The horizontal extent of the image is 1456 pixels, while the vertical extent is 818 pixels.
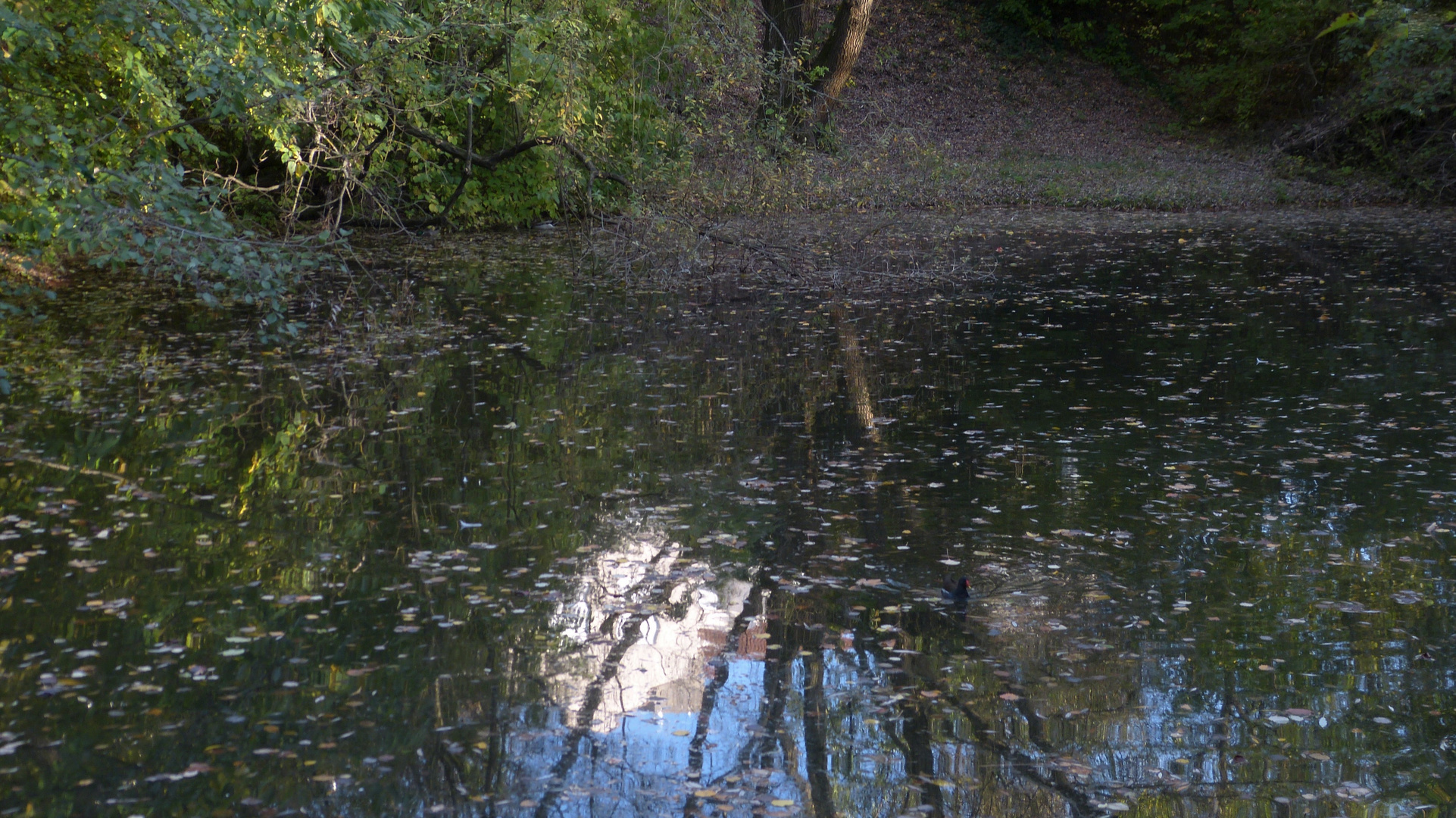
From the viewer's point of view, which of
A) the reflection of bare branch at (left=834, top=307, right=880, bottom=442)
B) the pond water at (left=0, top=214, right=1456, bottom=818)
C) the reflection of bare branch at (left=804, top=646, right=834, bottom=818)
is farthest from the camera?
the reflection of bare branch at (left=834, top=307, right=880, bottom=442)

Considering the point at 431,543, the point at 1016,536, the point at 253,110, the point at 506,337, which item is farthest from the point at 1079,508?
the point at 253,110

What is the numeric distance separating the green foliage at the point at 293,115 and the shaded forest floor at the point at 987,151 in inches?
76.1

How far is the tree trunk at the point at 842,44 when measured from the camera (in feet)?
78.0

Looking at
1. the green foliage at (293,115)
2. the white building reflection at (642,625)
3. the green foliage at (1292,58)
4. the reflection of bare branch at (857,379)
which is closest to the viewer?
the white building reflection at (642,625)

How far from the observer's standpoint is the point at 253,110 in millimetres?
10719

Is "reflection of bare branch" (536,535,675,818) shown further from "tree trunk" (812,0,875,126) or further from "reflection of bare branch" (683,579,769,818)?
"tree trunk" (812,0,875,126)

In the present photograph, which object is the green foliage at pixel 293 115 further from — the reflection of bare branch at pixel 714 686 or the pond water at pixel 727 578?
the reflection of bare branch at pixel 714 686

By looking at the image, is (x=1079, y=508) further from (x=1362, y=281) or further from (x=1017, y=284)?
(x=1362, y=281)

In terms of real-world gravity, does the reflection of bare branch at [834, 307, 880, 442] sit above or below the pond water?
above

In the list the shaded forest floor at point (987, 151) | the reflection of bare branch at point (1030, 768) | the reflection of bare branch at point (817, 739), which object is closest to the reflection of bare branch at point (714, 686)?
the reflection of bare branch at point (817, 739)

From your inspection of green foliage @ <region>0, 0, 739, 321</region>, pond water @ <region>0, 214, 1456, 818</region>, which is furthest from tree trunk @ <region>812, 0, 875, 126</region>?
pond water @ <region>0, 214, 1456, 818</region>

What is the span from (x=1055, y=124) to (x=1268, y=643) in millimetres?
27524

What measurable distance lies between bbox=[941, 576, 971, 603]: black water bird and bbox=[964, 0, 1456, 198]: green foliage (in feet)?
67.2

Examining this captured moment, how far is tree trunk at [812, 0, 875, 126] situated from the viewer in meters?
23.8
